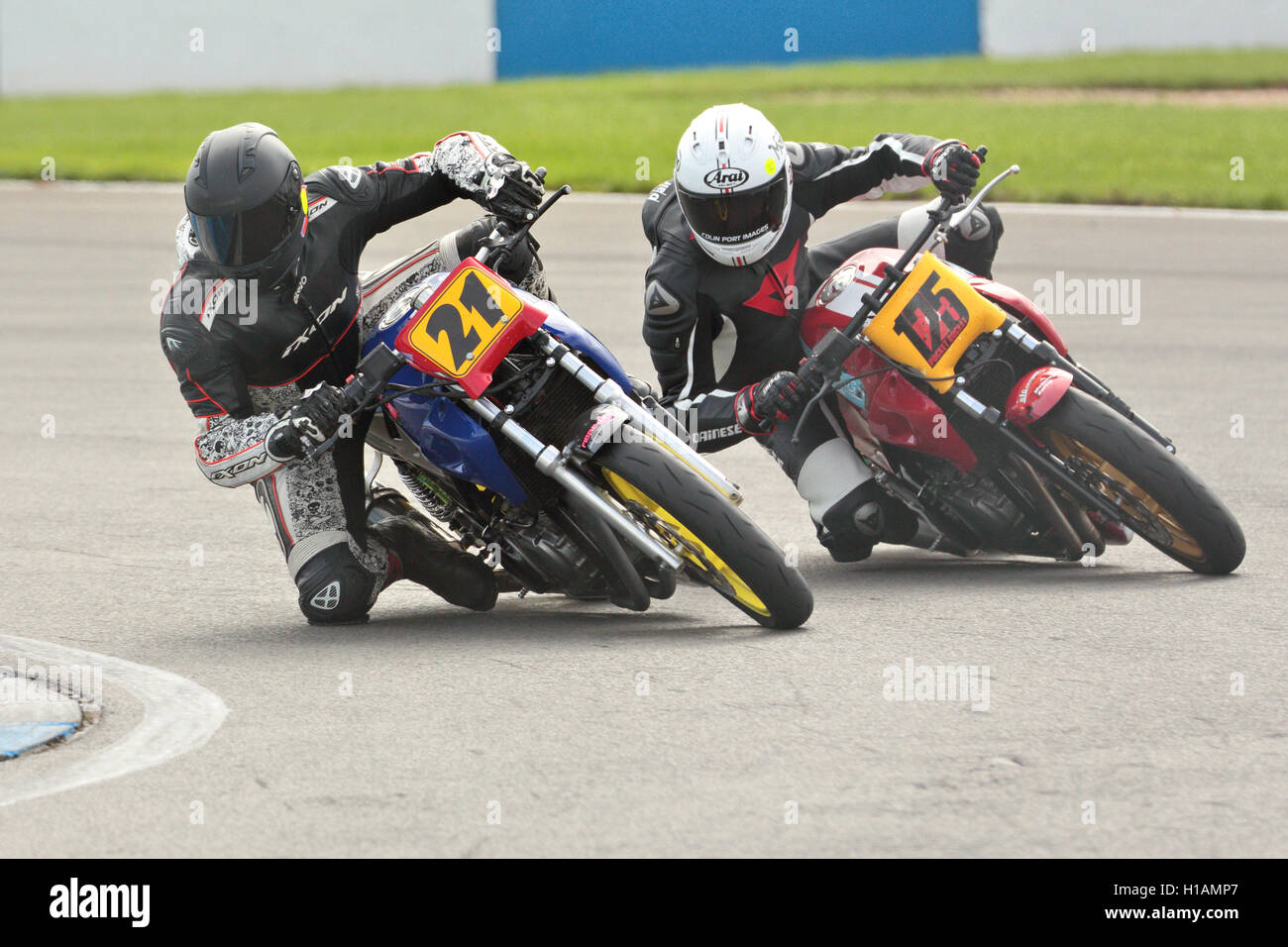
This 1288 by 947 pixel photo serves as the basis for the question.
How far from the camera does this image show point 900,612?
20.4ft

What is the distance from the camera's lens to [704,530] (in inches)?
221

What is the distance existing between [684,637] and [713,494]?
537 mm

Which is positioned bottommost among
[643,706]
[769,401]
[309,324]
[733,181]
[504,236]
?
[643,706]

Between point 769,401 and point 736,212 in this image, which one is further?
point 736,212

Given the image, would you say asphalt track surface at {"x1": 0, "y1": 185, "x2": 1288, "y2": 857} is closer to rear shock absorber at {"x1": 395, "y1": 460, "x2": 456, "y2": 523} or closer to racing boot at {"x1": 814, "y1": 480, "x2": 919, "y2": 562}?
racing boot at {"x1": 814, "y1": 480, "x2": 919, "y2": 562}

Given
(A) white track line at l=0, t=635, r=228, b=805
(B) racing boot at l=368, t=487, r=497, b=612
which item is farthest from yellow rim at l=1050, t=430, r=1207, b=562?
(A) white track line at l=0, t=635, r=228, b=805

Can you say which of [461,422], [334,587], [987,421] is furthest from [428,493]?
[987,421]

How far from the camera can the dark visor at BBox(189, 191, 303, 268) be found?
5898 millimetres

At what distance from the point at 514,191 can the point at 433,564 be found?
1.32 m

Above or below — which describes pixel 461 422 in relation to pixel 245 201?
below

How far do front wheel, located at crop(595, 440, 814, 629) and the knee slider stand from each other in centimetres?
104

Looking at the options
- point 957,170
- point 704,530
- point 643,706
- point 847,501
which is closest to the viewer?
point 643,706

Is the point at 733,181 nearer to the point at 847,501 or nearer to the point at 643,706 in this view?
the point at 847,501

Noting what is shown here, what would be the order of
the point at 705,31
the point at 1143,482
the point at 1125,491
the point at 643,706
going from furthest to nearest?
the point at 705,31 → the point at 1125,491 → the point at 1143,482 → the point at 643,706
